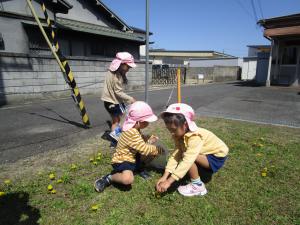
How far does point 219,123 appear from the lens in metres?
6.45

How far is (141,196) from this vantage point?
299 cm

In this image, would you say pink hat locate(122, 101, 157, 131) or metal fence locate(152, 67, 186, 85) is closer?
pink hat locate(122, 101, 157, 131)

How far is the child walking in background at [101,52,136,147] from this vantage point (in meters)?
4.36

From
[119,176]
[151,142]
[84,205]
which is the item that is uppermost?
[151,142]

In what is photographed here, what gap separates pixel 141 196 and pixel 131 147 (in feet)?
1.92

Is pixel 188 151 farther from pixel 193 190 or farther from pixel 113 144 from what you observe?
pixel 113 144

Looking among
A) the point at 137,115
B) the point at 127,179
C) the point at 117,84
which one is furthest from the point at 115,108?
the point at 127,179

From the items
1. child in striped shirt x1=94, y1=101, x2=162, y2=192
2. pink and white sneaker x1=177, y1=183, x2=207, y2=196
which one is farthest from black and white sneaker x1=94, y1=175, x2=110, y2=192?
pink and white sneaker x1=177, y1=183, x2=207, y2=196

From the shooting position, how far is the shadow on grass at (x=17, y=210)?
8.28 feet

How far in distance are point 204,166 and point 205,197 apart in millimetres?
356

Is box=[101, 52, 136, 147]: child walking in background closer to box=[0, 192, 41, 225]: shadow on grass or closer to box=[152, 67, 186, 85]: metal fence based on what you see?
box=[0, 192, 41, 225]: shadow on grass

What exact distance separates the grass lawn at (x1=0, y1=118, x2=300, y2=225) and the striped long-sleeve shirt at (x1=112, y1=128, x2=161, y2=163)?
387mm

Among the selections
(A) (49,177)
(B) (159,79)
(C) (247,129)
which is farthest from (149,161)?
(B) (159,79)

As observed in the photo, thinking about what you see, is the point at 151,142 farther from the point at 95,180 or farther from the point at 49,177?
the point at 49,177
